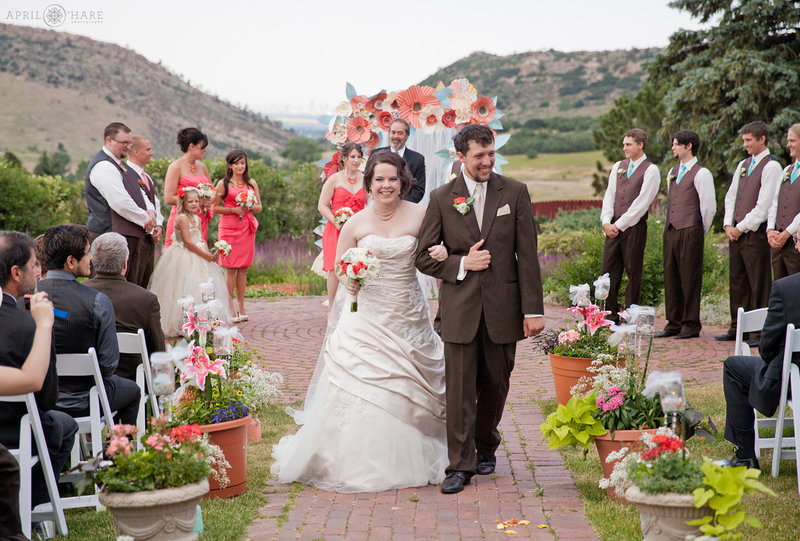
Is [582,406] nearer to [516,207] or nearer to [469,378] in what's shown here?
[469,378]

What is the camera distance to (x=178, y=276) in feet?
30.2

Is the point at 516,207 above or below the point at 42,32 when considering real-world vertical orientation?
below

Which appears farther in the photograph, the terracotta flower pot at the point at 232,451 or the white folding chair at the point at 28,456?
the terracotta flower pot at the point at 232,451

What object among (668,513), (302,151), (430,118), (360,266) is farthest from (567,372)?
(302,151)

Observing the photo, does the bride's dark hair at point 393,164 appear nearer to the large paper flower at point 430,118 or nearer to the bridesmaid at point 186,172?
the bridesmaid at point 186,172

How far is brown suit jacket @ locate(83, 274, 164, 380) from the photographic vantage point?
5.36m

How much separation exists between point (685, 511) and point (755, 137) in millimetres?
6655

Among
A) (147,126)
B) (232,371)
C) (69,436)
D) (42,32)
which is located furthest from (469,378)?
(42,32)

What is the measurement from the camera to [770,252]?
9.12 metres

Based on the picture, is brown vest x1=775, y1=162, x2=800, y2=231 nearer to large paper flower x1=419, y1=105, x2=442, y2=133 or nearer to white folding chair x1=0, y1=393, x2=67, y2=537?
large paper flower x1=419, y1=105, x2=442, y2=133

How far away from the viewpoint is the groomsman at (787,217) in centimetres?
834

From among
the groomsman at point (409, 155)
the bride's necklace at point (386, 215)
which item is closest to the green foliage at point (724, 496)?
the bride's necklace at point (386, 215)

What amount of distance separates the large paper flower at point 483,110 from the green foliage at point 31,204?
11443 millimetres

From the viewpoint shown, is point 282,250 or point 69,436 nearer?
point 69,436
